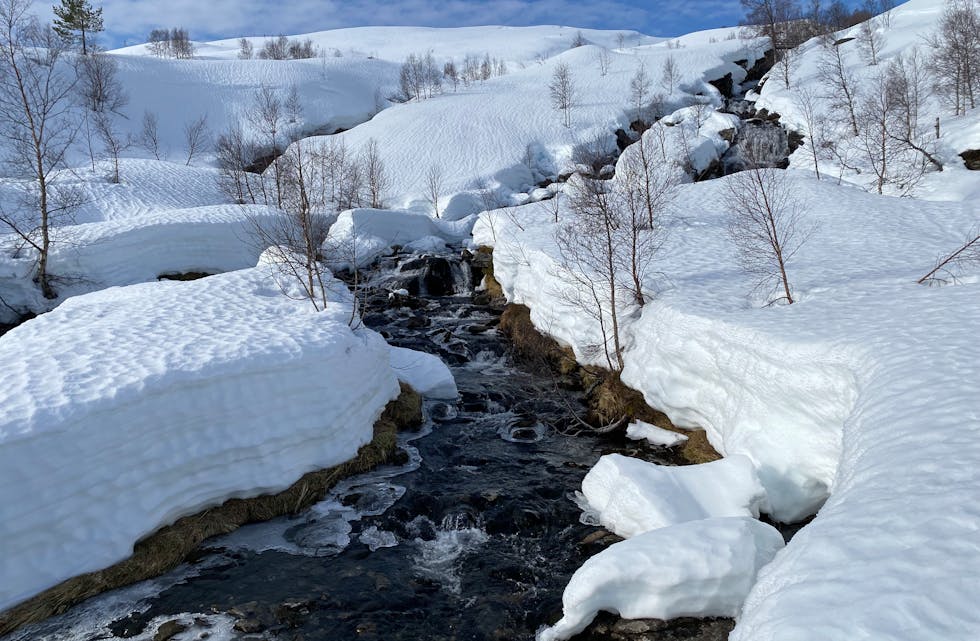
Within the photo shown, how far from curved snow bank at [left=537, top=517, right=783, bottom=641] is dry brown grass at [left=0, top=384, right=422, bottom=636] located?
4746mm

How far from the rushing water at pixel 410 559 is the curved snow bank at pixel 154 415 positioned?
2.38 feet

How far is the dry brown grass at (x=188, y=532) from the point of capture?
20.9 ft

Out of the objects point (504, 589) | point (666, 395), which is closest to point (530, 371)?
point (666, 395)

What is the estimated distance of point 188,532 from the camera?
7727 millimetres

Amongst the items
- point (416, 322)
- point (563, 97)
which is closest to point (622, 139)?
point (563, 97)

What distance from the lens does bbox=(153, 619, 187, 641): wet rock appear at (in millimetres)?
6043

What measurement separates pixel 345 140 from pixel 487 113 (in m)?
14.0

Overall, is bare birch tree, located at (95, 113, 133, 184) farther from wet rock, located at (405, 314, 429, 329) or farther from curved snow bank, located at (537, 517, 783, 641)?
curved snow bank, located at (537, 517, 783, 641)

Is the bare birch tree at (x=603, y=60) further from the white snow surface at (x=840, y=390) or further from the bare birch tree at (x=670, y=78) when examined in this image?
the white snow surface at (x=840, y=390)

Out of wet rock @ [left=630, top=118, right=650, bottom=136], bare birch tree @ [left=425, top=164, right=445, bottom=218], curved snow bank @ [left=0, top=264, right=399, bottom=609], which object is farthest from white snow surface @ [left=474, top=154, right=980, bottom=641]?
wet rock @ [left=630, top=118, right=650, bottom=136]

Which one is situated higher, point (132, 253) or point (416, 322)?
point (132, 253)

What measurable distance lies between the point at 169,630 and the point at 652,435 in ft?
27.6

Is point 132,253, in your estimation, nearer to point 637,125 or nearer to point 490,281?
point 490,281

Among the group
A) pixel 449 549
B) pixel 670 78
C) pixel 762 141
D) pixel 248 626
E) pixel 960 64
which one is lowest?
pixel 449 549
